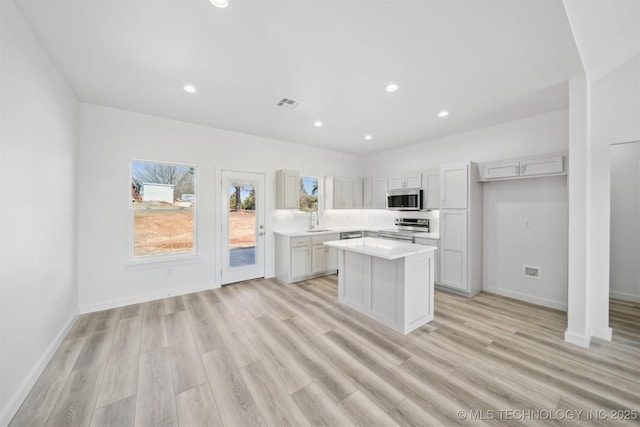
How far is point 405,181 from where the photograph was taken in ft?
16.7

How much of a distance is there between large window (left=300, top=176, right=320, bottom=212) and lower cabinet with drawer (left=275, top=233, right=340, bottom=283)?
0.82 metres

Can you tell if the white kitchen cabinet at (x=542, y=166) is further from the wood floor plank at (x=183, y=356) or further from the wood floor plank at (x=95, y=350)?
the wood floor plank at (x=95, y=350)

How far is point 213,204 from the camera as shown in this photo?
431 centimetres

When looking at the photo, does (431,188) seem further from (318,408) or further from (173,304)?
(173,304)

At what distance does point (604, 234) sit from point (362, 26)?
10.6ft

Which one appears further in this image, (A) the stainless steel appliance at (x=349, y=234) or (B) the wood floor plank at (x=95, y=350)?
(A) the stainless steel appliance at (x=349, y=234)

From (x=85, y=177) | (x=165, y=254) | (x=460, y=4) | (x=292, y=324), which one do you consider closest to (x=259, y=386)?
(x=292, y=324)

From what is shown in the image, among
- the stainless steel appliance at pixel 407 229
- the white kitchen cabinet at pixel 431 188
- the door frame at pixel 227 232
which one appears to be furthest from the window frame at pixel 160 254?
the white kitchen cabinet at pixel 431 188

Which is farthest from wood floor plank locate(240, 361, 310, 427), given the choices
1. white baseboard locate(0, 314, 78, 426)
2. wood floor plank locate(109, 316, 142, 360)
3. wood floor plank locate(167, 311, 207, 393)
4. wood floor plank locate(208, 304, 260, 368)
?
white baseboard locate(0, 314, 78, 426)

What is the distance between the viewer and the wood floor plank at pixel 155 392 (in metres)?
1.67

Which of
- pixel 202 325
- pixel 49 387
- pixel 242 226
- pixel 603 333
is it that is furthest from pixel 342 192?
pixel 49 387

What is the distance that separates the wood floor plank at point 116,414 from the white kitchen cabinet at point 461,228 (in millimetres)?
4262

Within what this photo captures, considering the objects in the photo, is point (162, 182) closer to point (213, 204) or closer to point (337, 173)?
point (213, 204)

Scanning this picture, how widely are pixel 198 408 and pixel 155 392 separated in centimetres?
44
